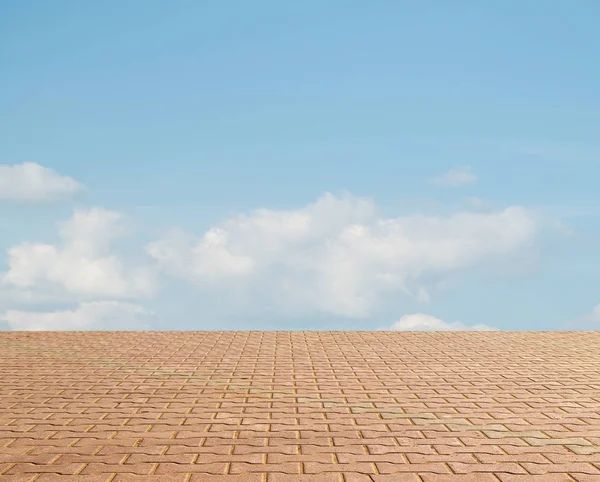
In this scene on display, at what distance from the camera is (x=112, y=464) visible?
452 centimetres

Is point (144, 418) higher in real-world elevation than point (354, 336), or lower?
lower

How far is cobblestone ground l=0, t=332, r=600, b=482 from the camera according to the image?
4.46 meters

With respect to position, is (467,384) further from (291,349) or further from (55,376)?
(55,376)

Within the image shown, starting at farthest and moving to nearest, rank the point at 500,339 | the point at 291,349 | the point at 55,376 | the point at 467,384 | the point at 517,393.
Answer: the point at 500,339 < the point at 291,349 < the point at 55,376 < the point at 467,384 < the point at 517,393

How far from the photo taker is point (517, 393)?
6.96 m

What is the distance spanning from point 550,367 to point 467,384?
2.01m

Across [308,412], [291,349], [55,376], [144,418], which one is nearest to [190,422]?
[144,418]

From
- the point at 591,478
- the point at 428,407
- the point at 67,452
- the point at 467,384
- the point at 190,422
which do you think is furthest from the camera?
the point at 467,384

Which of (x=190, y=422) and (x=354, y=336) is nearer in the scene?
(x=190, y=422)

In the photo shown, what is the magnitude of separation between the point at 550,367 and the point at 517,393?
206 cm

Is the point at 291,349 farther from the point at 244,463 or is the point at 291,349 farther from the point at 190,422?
the point at 244,463

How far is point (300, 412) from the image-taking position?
5984 mm

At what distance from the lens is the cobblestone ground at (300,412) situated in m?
4.46

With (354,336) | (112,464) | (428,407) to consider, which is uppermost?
(354,336)
